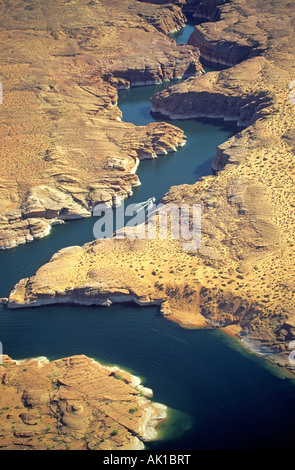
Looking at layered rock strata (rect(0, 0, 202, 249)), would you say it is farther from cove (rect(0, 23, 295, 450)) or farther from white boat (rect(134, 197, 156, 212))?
cove (rect(0, 23, 295, 450))

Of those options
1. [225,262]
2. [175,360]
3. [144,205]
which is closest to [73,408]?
[175,360]

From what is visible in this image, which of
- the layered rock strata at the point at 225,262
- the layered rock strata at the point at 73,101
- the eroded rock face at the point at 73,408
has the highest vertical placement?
the layered rock strata at the point at 73,101

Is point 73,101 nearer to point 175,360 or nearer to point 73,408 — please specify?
point 175,360

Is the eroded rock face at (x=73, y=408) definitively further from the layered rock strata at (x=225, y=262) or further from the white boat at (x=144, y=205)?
the white boat at (x=144, y=205)

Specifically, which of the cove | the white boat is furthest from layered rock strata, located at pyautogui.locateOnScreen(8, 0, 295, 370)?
the white boat

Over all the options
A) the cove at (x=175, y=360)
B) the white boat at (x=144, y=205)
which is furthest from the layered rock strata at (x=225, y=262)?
the white boat at (x=144, y=205)
